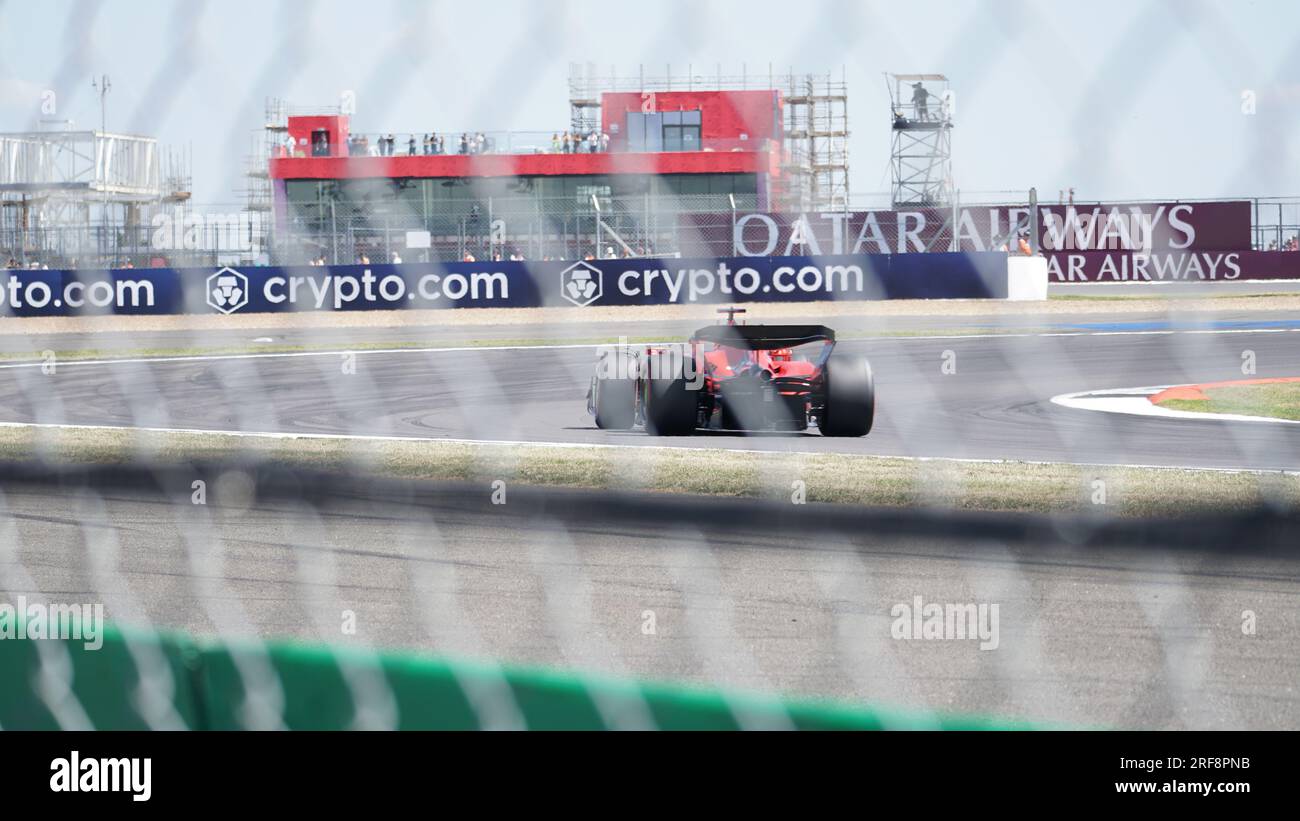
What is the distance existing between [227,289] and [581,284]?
5.34m

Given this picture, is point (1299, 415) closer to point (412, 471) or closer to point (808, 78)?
point (412, 471)

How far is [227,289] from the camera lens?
76.0ft

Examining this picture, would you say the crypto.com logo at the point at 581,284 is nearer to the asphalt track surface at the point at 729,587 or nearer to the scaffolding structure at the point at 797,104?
the asphalt track surface at the point at 729,587

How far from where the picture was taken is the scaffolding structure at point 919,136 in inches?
89.3

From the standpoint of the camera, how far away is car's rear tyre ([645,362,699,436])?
338 inches

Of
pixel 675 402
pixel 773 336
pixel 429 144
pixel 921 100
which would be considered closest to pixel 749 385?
pixel 773 336

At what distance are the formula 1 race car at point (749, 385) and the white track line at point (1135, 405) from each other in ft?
8.34

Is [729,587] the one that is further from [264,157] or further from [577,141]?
[264,157]

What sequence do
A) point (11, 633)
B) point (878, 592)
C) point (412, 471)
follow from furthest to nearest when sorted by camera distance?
point (412, 471)
point (878, 592)
point (11, 633)

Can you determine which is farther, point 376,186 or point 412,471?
point 412,471

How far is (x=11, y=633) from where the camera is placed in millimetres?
3064
